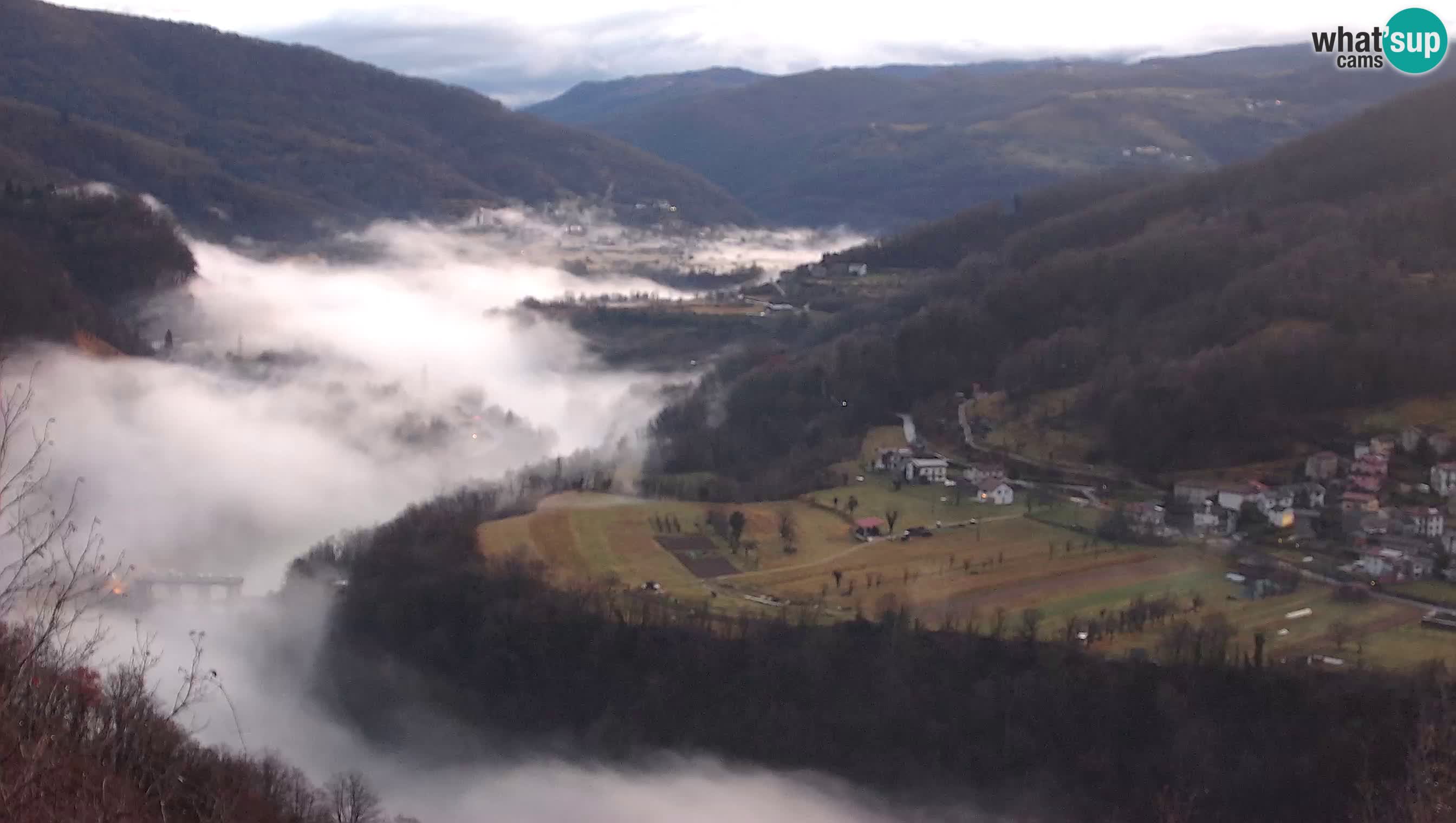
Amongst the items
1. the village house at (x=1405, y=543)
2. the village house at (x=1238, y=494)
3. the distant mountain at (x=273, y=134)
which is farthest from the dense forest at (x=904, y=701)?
the distant mountain at (x=273, y=134)

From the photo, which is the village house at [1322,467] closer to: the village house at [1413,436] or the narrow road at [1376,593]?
the village house at [1413,436]

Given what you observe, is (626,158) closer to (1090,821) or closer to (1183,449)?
(1183,449)

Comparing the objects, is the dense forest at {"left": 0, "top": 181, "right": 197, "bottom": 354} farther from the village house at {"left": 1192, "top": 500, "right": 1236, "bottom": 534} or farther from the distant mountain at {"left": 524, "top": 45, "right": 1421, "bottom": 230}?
the distant mountain at {"left": 524, "top": 45, "right": 1421, "bottom": 230}


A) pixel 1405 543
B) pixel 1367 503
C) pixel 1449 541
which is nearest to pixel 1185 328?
pixel 1367 503

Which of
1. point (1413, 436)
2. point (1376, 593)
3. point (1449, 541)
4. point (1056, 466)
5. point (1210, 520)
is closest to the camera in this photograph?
point (1376, 593)

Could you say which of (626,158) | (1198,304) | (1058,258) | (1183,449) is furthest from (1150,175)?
(626,158)

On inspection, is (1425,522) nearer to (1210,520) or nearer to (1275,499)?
(1275,499)
